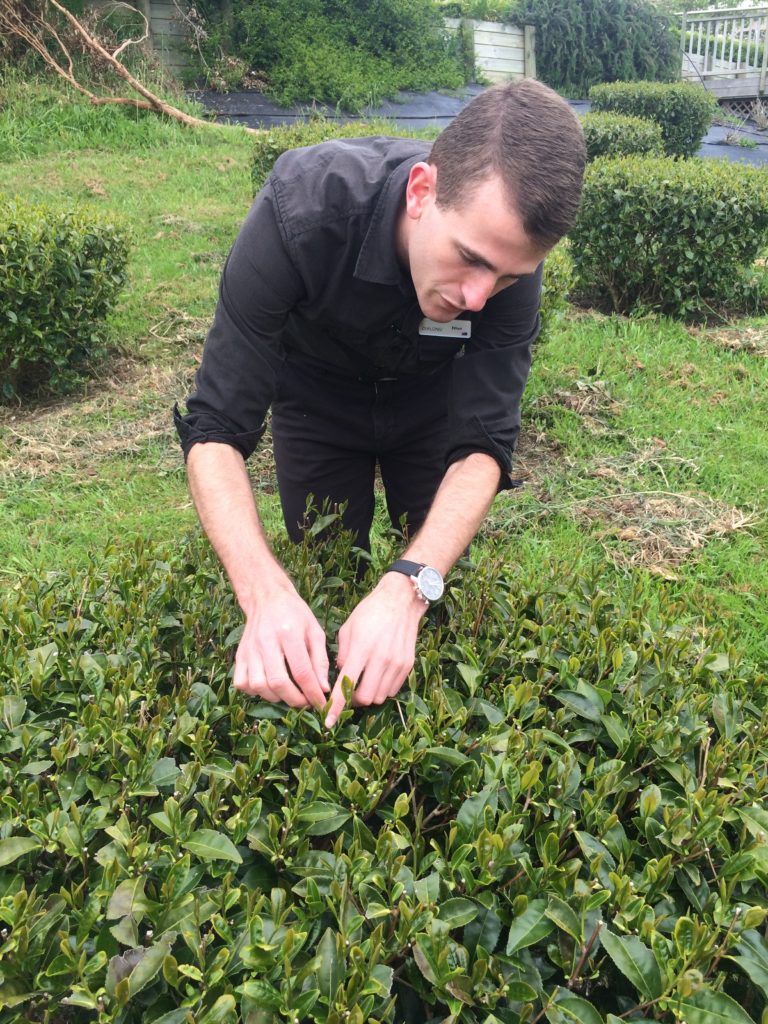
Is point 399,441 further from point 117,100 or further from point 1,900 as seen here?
point 117,100

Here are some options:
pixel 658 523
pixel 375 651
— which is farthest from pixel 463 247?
pixel 658 523

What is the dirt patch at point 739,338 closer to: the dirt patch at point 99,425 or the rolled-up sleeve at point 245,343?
the dirt patch at point 99,425

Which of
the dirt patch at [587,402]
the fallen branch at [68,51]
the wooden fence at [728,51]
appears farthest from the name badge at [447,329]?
the wooden fence at [728,51]

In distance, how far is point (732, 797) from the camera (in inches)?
56.6

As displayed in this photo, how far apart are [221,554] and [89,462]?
146 inches

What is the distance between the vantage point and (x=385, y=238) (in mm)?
2344

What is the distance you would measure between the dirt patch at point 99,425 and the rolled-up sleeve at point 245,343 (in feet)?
10.3

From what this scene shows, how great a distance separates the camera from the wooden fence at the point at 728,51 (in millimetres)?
19453

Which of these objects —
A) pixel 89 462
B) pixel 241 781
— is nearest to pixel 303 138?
pixel 89 462

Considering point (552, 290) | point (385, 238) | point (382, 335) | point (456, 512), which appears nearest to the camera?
point (456, 512)

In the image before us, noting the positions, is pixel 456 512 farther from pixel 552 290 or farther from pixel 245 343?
pixel 552 290

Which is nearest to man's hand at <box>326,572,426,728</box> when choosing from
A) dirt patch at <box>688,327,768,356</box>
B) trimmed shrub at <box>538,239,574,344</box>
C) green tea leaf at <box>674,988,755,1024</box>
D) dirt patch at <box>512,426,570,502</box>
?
green tea leaf at <box>674,988,755,1024</box>

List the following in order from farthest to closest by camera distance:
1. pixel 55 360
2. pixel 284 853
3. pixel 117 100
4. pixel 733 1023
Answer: pixel 117 100, pixel 55 360, pixel 284 853, pixel 733 1023

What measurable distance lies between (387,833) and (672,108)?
15.0 meters
